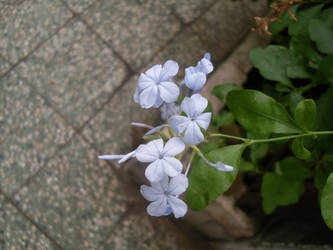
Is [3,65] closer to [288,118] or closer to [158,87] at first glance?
[158,87]

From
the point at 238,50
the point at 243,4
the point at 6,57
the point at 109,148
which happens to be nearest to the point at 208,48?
the point at 238,50

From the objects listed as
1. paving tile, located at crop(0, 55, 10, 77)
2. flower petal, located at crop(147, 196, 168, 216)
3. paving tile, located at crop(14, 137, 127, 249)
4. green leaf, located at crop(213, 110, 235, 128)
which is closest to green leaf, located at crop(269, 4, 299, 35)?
green leaf, located at crop(213, 110, 235, 128)

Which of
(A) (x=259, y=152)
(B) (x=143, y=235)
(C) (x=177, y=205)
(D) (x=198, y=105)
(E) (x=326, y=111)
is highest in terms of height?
(D) (x=198, y=105)

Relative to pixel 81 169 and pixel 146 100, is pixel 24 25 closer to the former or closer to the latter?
pixel 81 169

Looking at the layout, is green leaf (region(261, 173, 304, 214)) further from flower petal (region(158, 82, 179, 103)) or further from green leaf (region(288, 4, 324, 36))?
flower petal (region(158, 82, 179, 103))

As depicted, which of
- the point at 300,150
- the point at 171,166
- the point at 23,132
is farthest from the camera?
the point at 23,132

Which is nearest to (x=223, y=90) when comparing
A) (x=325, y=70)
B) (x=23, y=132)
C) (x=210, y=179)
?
(x=325, y=70)
